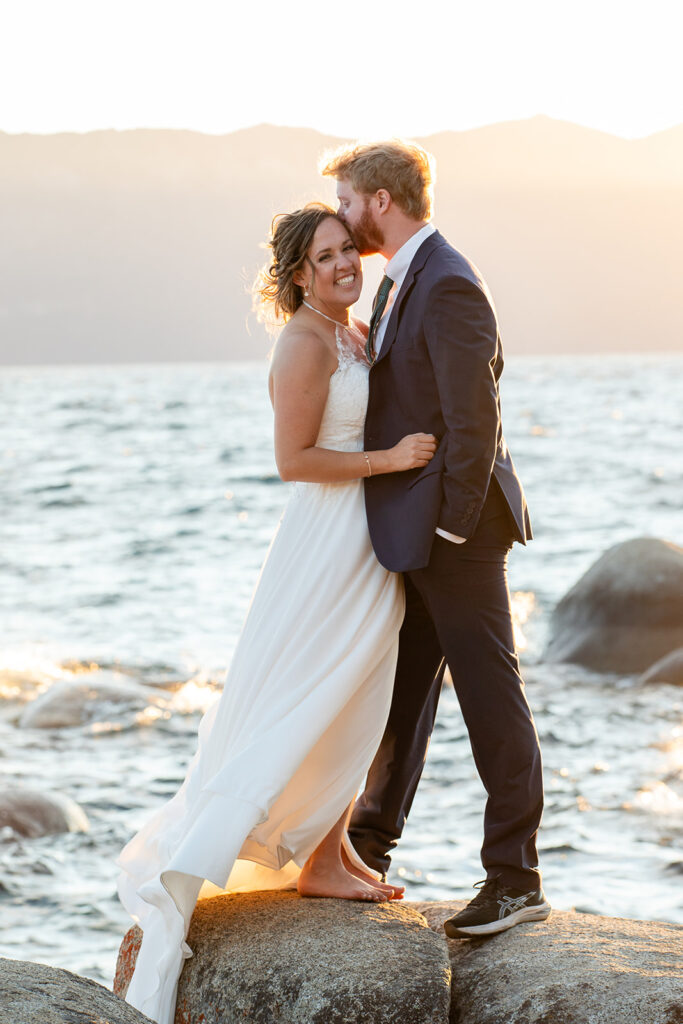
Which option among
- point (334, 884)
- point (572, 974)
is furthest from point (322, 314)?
point (572, 974)

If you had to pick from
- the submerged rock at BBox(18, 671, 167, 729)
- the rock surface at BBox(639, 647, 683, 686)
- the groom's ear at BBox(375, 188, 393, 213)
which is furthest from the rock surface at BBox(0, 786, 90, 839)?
the rock surface at BBox(639, 647, 683, 686)

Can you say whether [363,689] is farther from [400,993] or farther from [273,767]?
[400,993]

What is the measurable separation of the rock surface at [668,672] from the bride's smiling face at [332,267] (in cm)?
641

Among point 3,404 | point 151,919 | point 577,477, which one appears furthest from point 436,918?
point 3,404

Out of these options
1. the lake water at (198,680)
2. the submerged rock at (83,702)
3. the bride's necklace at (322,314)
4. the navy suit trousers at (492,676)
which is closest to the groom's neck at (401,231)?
the bride's necklace at (322,314)

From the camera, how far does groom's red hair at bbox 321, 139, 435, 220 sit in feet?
11.9

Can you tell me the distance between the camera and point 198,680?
9.85m

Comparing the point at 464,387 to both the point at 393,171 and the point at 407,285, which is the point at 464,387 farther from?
the point at 393,171

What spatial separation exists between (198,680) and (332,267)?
6.60m

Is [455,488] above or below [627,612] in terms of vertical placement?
→ above

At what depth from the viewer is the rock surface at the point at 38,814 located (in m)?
6.64

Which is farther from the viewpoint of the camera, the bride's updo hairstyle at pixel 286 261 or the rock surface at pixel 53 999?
the bride's updo hairstyle at pixel 286 261

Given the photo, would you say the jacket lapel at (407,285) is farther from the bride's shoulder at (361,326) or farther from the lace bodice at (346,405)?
the bride's shoulder at (361,326)

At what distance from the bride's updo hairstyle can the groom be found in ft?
0.37
